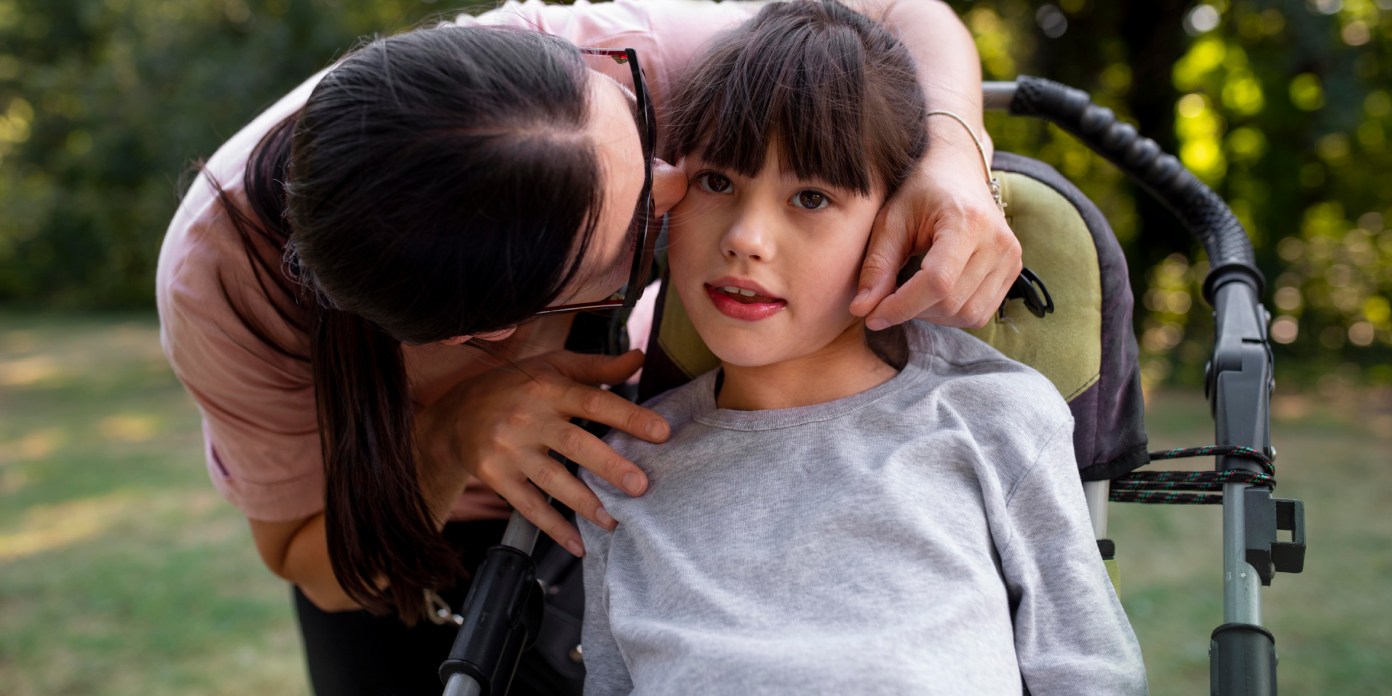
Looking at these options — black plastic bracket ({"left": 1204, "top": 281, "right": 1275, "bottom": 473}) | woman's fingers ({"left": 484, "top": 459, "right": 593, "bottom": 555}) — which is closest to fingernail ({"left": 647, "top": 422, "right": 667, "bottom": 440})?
woman's fingers ({"left": 484, "top": 459, "right": 593, "bottom": 555})

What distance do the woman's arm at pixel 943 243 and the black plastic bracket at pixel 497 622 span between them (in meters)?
0.59

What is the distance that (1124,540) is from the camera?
447cm

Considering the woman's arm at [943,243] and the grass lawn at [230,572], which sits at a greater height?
the woman's arm at [943,243]

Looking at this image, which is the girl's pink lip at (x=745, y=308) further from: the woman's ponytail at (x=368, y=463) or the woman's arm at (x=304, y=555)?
the woman's arm at (x=304, y=555)

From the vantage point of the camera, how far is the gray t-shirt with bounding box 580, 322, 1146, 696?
1.26m

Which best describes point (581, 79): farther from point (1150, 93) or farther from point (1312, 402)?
point (1150, 93)

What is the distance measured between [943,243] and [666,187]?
1.12 ft

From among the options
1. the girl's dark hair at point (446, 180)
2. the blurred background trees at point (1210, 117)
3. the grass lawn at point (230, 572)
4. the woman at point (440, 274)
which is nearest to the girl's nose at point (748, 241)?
the woman at point (440, 274)

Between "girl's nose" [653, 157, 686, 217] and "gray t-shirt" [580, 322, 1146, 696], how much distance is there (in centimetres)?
33

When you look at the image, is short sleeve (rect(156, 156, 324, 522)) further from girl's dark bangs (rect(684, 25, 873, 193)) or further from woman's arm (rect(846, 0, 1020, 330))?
woman's arm (rect(846, 0, 1020, 330))

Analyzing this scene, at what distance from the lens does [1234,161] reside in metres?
7.86

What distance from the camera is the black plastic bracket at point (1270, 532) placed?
4.44 feet

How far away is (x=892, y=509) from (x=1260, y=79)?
288 inches

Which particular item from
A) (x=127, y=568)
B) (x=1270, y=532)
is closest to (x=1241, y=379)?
(x=1270, y=532)
